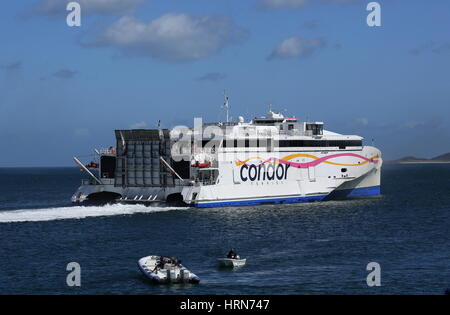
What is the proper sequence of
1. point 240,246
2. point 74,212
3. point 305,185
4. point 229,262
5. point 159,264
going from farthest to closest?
point 305,185 → point 74,212 → point 240,246 → point 229,262 → point 159,264

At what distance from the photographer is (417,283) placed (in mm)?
31672

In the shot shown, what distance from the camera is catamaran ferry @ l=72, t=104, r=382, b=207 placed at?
59.0 m

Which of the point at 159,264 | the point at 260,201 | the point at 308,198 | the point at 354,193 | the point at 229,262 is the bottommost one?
the point at 229,262

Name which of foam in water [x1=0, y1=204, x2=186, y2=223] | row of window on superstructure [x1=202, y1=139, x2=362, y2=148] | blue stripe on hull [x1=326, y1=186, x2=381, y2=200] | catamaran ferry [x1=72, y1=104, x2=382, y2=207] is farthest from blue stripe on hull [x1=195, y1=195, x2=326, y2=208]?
row of window on superstructure [x1=202, y1=139, x2=362, y2=148]

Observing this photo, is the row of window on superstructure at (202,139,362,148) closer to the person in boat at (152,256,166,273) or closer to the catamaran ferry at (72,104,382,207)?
the catamaran ferry at (72,104,382,207)

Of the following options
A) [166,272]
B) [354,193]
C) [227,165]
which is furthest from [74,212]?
[354,193]

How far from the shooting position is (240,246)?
41.5 m

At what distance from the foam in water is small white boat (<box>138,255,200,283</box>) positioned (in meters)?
21.6

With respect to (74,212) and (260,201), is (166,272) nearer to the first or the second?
(74,212)

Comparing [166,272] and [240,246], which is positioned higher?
[240,246]

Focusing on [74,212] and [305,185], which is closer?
[74,212]

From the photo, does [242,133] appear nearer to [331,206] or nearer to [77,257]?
Result: [331,206]

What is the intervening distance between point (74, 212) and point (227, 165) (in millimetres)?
13052
